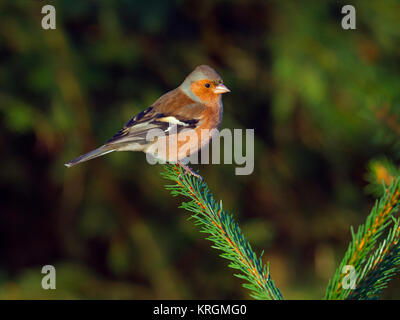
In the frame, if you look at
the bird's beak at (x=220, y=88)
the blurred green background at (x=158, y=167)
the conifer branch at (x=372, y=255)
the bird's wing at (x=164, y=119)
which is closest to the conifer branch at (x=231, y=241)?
the conifer branch at (x=372, y=255)

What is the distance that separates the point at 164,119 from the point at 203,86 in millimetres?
423

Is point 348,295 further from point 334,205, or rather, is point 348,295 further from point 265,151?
point 334,205

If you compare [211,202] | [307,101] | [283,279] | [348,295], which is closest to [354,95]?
[307,101]

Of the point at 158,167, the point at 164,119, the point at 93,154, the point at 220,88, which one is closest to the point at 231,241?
the point at 93,154

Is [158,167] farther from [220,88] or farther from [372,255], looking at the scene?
[372,255]

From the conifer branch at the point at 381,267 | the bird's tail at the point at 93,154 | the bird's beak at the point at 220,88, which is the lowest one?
the conifer branch at the point at 381,267

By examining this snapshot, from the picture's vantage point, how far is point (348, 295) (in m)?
1.52

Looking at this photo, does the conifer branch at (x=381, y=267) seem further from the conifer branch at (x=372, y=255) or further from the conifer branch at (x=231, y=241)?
the conifer branch at (x=231, y=241)

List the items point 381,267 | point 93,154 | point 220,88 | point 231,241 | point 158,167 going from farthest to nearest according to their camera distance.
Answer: point 158,167, point 220,88, point 93,154, point 231,241, point 381,267

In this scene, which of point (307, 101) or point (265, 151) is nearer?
point (307, 101)

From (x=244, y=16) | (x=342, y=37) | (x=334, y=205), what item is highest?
(x=244, y=16)

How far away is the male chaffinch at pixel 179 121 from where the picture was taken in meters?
2.94

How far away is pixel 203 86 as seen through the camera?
3.33 meters

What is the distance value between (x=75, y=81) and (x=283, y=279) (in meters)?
2.91
